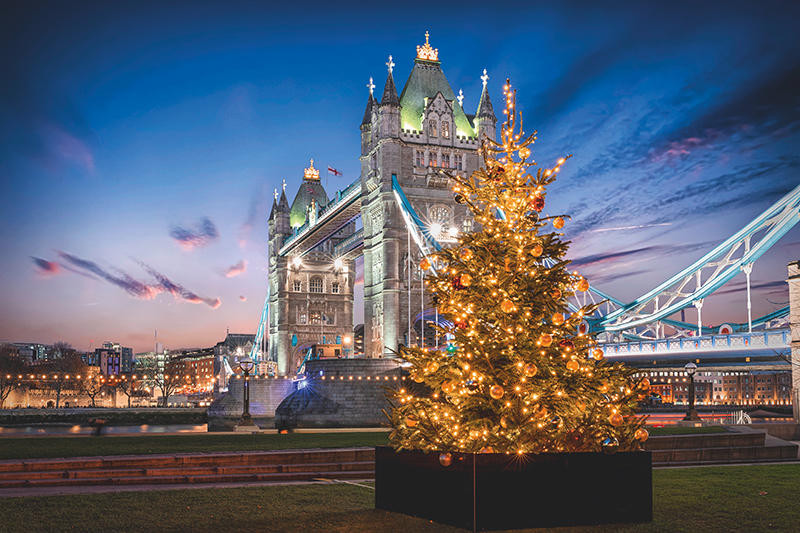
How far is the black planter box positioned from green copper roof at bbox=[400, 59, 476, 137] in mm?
49468

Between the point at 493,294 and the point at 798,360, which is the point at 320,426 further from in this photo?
the point at 493,294

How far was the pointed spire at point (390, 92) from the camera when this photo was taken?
5620 centimetres

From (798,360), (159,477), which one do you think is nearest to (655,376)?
(798,360)

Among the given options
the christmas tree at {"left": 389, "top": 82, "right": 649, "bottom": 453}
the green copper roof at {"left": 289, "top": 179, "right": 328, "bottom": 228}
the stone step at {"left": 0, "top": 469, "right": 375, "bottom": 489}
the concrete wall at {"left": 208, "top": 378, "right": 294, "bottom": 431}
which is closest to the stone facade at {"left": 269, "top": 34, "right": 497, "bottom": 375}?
the concrete wall at {"left": 208, "top": 378, "right": 294, "bottom": 431}

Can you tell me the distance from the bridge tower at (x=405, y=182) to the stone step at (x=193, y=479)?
38.8 m

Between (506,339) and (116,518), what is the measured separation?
5.17 metres

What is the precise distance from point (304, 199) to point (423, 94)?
37209 millimetres

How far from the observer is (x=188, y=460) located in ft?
47.4

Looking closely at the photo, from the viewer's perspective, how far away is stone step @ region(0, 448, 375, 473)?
1374cm

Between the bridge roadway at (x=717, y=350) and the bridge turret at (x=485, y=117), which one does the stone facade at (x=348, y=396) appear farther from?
the bridge turret at (x=485, y=117)

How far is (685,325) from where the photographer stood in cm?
6191

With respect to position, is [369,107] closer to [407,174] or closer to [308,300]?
[407,174]

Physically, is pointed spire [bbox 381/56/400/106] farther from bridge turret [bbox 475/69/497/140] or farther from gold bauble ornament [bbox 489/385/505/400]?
gold bauble ornament [bbox 489/385/505/400]

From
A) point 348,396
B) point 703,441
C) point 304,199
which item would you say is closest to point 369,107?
point 348,396
